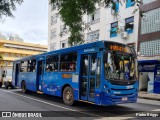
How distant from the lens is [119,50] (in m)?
10.8

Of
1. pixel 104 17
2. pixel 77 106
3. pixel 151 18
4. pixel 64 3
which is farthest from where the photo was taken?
pixel 104 17

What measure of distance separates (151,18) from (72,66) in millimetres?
16155

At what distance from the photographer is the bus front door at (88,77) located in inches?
420

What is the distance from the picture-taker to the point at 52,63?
14.2 metres

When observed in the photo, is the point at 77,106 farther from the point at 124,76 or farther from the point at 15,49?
the point at 15,49

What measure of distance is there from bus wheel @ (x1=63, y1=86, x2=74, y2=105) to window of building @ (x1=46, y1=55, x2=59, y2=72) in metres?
1.63

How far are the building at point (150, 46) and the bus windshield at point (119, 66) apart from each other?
1387cm

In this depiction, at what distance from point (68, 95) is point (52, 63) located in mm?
2626

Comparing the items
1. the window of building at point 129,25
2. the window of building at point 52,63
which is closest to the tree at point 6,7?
the window of building at point 52,63

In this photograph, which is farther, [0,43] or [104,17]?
[0,43]

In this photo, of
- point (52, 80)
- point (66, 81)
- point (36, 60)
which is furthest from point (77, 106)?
point (36, 60)

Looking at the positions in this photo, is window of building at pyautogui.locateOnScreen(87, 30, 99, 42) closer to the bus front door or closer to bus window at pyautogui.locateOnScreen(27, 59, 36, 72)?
bus window at pyautogui.locateOnScreen(27, 59, 36, 72)

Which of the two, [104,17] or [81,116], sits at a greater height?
[104,17]

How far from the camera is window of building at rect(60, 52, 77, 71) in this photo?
39.7 feet
